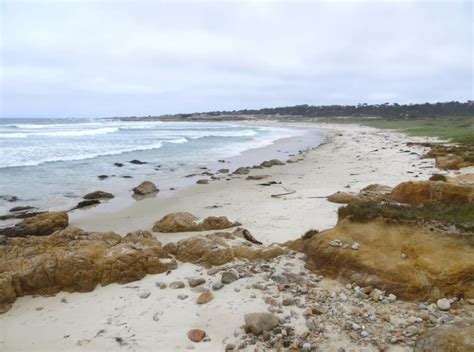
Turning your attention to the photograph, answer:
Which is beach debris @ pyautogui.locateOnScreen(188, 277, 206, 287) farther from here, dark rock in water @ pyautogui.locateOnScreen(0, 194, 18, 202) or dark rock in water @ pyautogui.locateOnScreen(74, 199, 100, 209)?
dark rock in water @ pyautogui.locateOnScreen(0, 194, 18, 202)

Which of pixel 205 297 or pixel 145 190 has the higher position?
pixel 205 297

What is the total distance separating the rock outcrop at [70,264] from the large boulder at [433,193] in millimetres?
6256

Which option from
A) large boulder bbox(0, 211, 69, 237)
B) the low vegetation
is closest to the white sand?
large boulder bbox(0, 211, 69, 237)

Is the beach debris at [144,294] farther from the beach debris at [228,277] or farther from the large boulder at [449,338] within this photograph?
the large boulder at [449,338]

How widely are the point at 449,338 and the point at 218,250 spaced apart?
13.1 feet

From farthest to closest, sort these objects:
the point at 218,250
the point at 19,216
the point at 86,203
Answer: the point at 86,203 → the point at 19,216 → the point at 218,250

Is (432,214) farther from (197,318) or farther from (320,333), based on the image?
(197,318)

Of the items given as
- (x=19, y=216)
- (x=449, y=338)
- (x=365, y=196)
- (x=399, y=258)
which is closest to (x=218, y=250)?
(x=399, y=258)

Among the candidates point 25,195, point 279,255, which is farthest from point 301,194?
point 25,195

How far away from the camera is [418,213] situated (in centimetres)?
610

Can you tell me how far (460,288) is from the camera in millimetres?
4883

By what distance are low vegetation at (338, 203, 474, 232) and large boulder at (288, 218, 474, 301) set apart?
0.13m

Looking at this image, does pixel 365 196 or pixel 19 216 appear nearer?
pixel 365 196

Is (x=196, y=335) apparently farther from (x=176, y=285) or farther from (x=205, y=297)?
(x=176, y=285)
